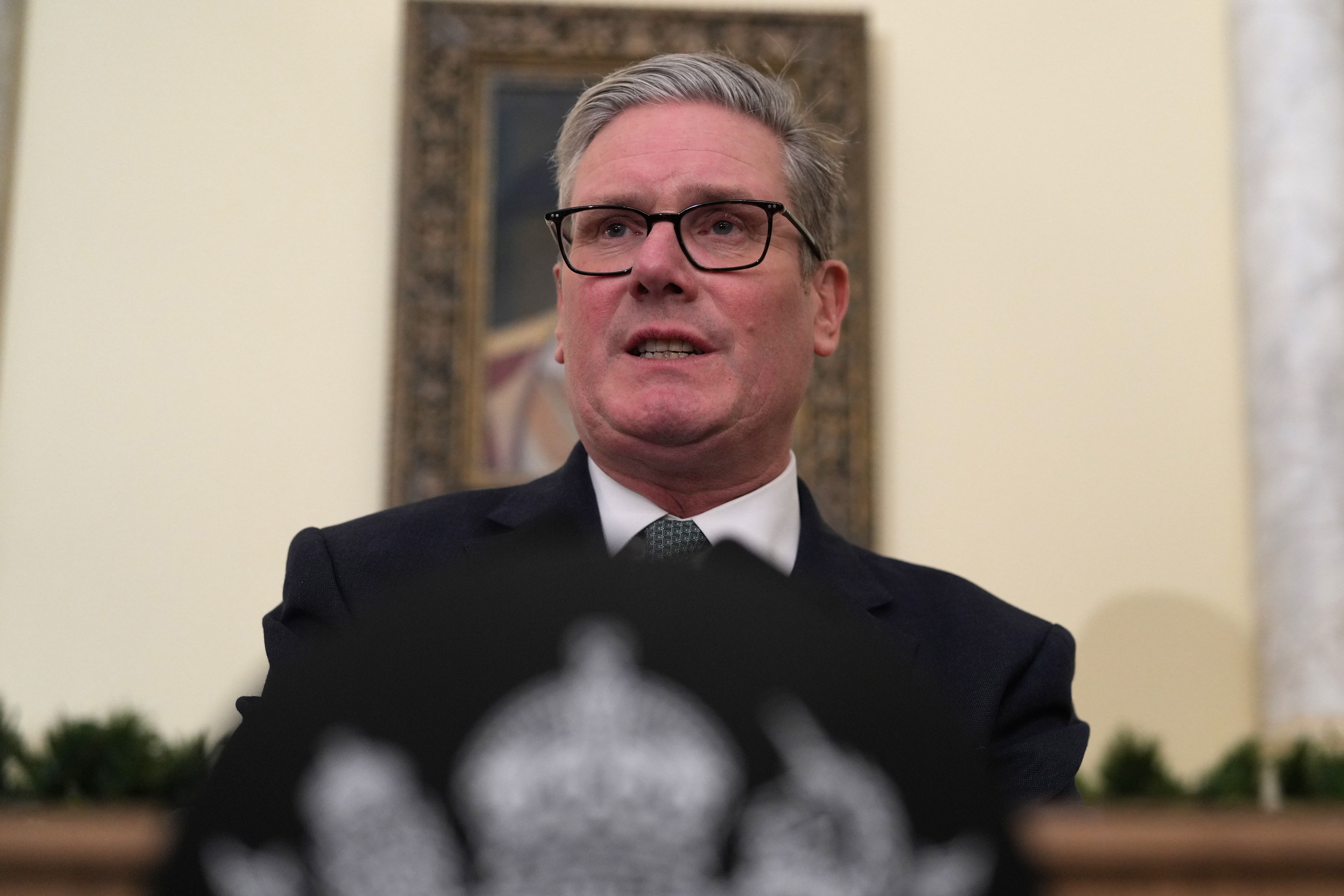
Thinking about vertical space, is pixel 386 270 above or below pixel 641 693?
above

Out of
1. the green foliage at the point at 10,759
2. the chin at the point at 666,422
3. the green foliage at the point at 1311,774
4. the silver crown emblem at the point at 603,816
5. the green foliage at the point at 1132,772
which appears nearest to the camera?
the silver crown emblem at the point at 603,816

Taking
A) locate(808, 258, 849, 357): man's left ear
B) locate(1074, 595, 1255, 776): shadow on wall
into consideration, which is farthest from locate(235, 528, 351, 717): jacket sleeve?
locate(1074, 595, 1255, 776): shadow on wall

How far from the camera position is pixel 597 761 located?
0.42 metres

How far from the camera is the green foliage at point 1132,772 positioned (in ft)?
8.41

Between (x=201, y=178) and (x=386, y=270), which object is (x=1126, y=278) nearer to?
(x=386, y=270)

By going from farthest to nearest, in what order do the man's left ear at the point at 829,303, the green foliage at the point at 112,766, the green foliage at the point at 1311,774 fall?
the green foliage at the point at 1311,774 < the green foliage at the point at 112,766 < the man's left ear at the point at 829,303

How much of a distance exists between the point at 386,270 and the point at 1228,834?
10.8 ft

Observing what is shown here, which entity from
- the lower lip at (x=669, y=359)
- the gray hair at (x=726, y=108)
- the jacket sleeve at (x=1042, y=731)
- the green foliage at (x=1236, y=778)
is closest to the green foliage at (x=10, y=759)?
the lower lip at (x=669, y=359)

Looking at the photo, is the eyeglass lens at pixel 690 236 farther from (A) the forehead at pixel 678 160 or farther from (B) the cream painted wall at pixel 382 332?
(B) the cream painted wall at pixel 382 332

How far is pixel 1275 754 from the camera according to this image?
10.6 ft

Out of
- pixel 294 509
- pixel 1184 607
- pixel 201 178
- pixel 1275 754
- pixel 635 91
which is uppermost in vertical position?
pixel 201 178

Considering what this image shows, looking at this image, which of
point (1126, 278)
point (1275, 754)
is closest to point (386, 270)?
point (1126, 278)

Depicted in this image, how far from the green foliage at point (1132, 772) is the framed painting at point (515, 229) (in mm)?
855

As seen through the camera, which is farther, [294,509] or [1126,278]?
[1126,278]
